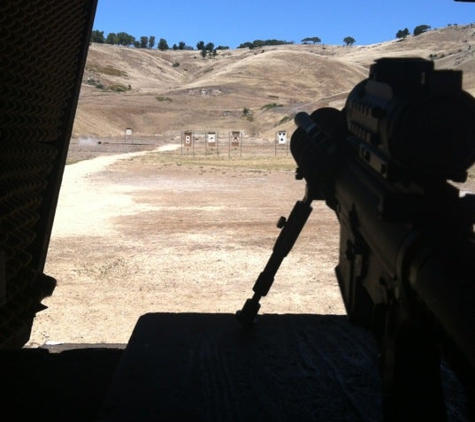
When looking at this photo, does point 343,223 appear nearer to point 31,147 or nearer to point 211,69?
point 31,147

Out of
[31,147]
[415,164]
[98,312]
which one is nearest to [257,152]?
[98,312]

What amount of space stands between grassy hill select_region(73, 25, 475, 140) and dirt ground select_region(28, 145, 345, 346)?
2556 cm

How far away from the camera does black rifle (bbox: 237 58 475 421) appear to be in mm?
→ 1461

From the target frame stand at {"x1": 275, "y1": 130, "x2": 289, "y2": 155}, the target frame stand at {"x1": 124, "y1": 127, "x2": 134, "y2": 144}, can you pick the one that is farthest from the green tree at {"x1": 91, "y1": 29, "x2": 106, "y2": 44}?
the target frame stand at {"x1": 275, "y1": 130, "x2": 289, "y2": 155}

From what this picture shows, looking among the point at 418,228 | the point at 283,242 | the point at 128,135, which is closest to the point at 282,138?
the point at 128,135

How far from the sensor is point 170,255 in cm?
1154

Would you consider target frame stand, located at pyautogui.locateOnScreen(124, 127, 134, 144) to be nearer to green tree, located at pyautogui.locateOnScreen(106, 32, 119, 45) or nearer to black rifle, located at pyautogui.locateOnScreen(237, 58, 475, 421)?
black rifle, located at pyautogui.locateOnScreen(237, 58, 475, 421)

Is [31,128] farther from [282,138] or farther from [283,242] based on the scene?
[282,138]

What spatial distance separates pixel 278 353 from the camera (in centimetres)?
363

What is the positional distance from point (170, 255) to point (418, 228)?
1003cm

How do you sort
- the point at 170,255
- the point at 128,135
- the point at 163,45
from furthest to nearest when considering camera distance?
1. the point at 163,45
2. the point at 128,135
3. the point at 170,255

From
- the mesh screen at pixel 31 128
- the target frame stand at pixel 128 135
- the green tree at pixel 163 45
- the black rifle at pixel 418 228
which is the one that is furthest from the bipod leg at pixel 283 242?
the green tree at pixel 163 45

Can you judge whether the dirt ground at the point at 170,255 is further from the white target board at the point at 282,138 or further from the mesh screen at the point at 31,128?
the white target board at the point at 282,138

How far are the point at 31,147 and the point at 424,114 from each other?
297 cm
